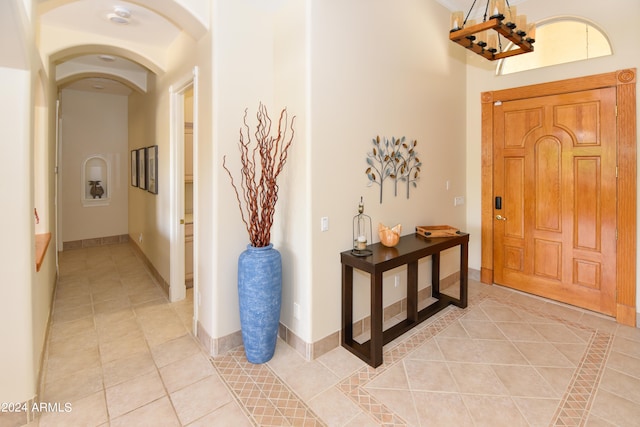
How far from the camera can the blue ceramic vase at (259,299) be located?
8.02 feet

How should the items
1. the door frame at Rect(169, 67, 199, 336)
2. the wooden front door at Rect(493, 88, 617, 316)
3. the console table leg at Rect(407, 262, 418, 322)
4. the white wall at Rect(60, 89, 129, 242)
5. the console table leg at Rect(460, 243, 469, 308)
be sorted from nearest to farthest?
the console table leg at Rect(407, 262, 418, 322) → the wooden front door at Rect(493, 88, 617, 316) → the console table leg at Rect(460, 243, 469, 308) → the door frame at Rect(169, 67, 199, 336) → the white wall at Rect(60, 89, 129, 242)

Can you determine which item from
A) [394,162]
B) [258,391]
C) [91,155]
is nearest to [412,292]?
[394,162]

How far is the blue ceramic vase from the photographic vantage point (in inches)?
96.2

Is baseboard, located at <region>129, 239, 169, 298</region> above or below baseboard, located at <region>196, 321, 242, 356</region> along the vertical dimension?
above

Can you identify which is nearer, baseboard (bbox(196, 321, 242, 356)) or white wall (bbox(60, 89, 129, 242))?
baseboard (bbox(196, 321, 242, 356))

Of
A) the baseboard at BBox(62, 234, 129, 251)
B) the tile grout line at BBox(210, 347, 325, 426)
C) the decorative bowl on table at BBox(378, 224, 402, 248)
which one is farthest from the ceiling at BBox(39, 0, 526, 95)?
the baseboard at BBox(62, 234, 129, 251)

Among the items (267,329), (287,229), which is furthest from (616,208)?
(267,329)

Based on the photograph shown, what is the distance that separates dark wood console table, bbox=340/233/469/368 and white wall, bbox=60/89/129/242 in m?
6.05

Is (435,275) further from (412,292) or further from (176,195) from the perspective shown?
(176,195)

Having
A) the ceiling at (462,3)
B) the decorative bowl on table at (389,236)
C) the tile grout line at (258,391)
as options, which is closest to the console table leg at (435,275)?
the decorative bowl on table at (389,236)

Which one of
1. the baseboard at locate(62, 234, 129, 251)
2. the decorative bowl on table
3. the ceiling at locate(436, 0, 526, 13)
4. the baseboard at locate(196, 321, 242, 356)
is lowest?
the baseboard at locate(196, 321, 242, 356)

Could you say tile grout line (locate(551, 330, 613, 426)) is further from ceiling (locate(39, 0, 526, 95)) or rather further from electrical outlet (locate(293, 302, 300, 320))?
ceiling (locate(39, 0, 526, 95))

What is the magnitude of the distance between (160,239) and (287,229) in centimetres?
229

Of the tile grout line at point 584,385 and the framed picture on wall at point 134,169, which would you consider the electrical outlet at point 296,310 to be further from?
the framed picture on wall at point 134,169
